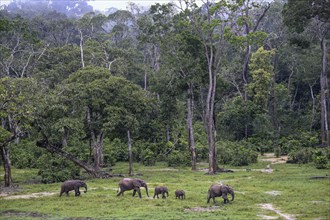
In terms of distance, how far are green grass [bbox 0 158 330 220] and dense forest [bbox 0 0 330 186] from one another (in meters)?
3.85

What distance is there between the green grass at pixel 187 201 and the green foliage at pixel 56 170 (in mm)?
1289

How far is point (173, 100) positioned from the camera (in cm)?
3738

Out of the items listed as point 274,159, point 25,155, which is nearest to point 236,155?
point 274,159

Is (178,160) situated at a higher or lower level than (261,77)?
lower

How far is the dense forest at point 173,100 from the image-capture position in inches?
1056

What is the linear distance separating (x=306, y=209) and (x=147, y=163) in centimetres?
2270

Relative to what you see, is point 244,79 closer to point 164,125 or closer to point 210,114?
point 164,125

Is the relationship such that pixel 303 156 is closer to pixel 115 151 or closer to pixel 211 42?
pixel 211 42

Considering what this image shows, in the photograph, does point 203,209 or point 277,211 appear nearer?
point 277,211

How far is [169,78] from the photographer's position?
3525 cm

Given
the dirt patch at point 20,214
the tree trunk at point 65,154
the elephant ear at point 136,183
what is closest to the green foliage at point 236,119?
the tree trunk at point 65,154

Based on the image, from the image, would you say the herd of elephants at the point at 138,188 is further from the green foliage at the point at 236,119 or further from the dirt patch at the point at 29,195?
the green foliage at the point at 236,119

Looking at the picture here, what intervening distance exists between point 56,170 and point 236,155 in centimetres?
1556

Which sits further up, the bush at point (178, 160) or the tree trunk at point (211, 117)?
the tree trunk at point (211, 117)
